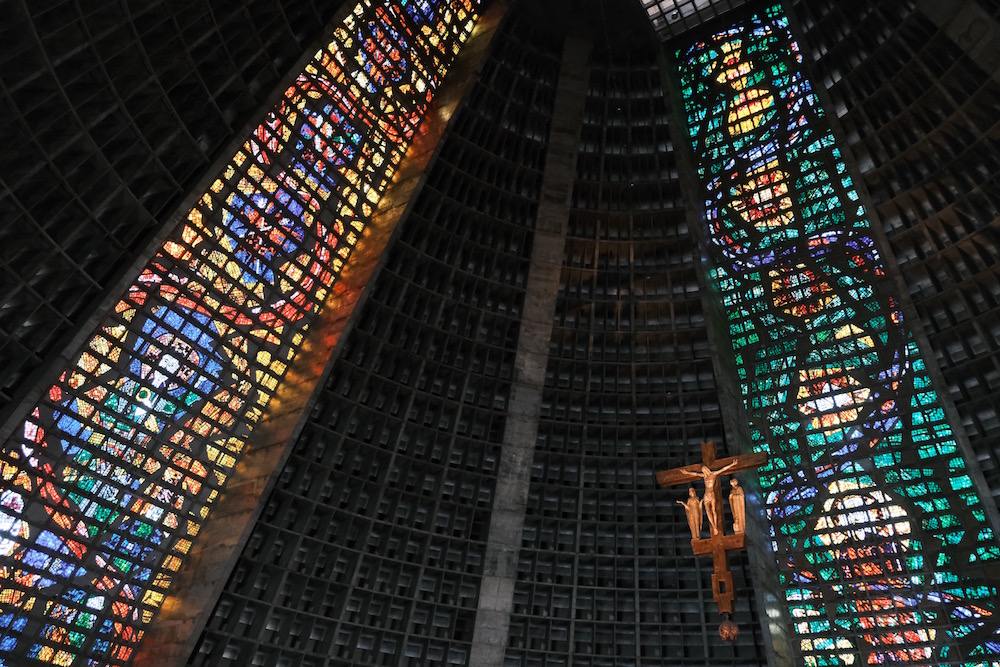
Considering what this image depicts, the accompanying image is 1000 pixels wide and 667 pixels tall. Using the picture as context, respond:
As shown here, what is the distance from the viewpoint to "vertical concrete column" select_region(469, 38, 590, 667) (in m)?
16.9

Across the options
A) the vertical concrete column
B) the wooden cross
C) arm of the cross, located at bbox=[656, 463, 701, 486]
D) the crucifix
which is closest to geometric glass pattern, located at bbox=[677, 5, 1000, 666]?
the vertical concrete column

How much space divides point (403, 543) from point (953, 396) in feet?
37.6

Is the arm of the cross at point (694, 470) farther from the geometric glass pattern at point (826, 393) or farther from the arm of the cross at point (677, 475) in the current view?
the geometric glass pattern at point (826, 393)

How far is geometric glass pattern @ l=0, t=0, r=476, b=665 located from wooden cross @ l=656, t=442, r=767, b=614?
345 inches

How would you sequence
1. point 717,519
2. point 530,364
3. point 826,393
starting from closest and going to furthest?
point 717,519 → point 826,393 → point 530,364

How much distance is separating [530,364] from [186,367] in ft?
25.6

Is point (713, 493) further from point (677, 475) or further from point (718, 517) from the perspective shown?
point (677, 475)

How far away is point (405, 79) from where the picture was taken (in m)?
20.7

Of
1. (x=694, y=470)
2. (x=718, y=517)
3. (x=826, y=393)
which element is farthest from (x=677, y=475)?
(x=826, y=393)

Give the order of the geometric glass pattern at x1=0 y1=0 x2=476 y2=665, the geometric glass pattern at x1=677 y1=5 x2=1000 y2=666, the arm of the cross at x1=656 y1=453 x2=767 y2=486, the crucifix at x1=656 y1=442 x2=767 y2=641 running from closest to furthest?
the crucifix at x1=656 y1=442 x2=767 y2=641
the arm of the cross at x1=656 y1=453 x2=767 y2=486
the geometric glass pattern at x1=0 y1=0 x2=476 y2=665
the geometric glass pattern at x1=677 y1=5 x2=1000 y2=666

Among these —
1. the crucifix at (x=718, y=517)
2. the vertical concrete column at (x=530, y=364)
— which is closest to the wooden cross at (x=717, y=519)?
the crucifix at (x=718, y=517)

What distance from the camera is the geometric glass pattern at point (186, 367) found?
44.0ft

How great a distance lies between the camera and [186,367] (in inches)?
612

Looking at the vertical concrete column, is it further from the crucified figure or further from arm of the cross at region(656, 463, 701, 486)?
the crucified figure
